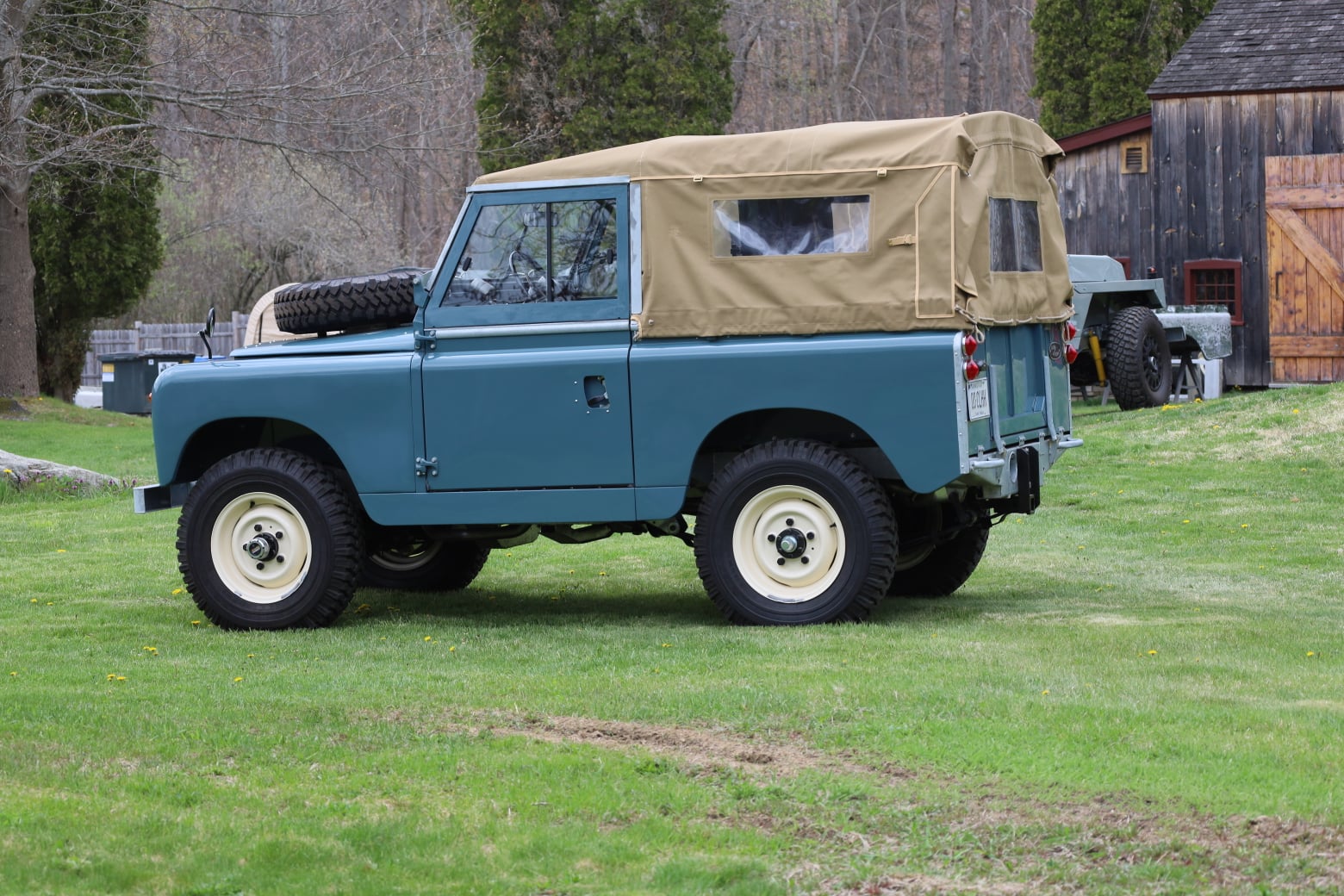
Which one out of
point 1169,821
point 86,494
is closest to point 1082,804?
point 1169,821

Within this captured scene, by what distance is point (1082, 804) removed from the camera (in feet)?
17.3

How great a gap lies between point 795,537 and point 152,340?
124 feet

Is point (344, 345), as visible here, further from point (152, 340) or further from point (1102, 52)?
point (152, 340)

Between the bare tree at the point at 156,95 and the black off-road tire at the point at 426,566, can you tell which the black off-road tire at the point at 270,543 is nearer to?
the black off-road tire at the point at 426,566

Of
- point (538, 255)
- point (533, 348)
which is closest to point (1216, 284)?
point (538, 255)

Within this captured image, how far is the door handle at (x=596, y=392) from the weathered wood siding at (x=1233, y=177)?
18.1 m

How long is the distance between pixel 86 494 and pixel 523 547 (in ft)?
20.1

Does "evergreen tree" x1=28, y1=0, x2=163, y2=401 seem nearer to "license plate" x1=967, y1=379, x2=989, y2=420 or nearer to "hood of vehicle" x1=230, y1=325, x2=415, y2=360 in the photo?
"hood of vehicle" x1=230, y1=325, x2=415, y2=360

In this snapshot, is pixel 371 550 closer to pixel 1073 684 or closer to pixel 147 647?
pixel 147 647

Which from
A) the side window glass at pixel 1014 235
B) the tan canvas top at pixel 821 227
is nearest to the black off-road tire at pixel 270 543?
the tan canvas top at pixel 821 227

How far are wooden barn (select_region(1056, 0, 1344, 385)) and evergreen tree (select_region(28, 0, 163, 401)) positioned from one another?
574 inches

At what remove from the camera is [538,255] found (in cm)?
906

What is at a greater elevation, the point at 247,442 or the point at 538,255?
the point at 538,255

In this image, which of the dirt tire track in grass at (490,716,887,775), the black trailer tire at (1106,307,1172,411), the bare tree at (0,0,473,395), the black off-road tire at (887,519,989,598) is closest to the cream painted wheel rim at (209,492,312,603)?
the dirt tire track in grass at (490,716,887,775)
